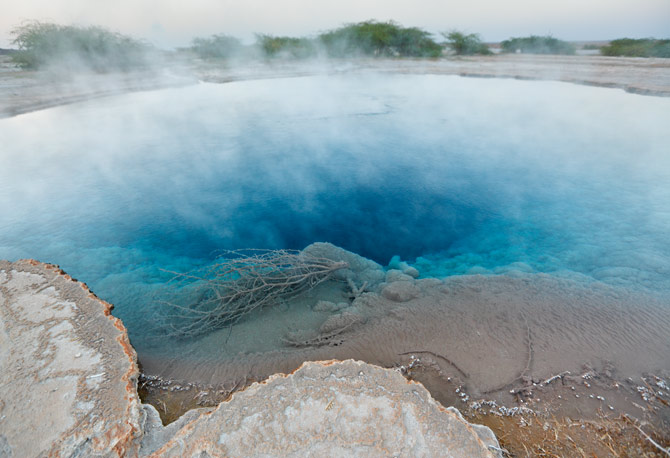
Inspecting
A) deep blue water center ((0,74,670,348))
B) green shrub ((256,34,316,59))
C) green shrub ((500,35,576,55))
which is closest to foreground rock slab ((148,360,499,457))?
deep blue water center ((0,74,670,348))

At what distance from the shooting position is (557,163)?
9602 millimetres

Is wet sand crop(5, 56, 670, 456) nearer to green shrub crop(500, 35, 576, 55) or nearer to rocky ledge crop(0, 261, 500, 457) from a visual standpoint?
rocky ledge crop(0, 261, 500, 457)

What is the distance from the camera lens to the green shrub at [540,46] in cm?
2887

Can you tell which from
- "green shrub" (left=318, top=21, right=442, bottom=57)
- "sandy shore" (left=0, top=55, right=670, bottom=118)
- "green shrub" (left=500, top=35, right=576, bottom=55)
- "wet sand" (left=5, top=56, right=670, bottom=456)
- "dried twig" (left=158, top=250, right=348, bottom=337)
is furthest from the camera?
"green shrub" (left=318, top=21, right=442, bottom=57)

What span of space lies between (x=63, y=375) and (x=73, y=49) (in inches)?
1086

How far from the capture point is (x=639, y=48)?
22125 mm

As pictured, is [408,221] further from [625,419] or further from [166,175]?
[166,175]

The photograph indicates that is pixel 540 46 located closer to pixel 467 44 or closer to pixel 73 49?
pixel 467 44

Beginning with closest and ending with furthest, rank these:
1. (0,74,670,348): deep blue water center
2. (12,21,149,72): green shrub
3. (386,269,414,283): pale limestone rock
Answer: (386,269,414,283): pale limestone rock < (0,74,670,348): deep blue water center < (12,21,149,72): green shrub

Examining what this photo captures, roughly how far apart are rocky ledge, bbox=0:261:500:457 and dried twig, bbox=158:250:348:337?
51.2 inches

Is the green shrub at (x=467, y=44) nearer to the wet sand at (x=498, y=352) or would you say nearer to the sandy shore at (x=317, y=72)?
the sandy shore at (x=317, y=72)

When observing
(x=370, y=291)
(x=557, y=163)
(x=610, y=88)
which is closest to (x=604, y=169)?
(x=557, y=163)

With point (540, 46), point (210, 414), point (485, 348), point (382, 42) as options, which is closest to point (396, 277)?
point (485, 348)

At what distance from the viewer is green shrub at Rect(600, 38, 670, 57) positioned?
21117 millimetres
